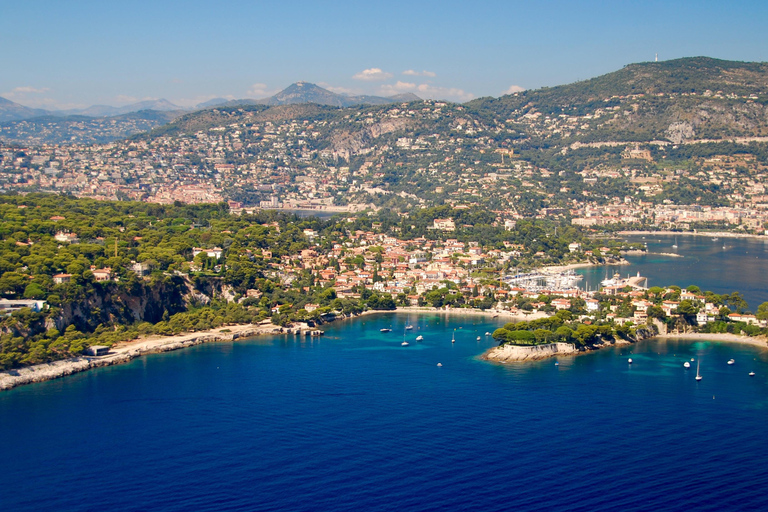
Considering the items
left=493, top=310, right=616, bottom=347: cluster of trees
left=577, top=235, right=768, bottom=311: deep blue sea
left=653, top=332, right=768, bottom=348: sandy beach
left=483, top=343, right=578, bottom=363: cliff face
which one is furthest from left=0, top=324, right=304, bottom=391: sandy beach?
left=577, top=235, right=768, bottom=311: deep blue sea

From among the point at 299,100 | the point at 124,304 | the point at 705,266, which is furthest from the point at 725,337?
the point at 299,100

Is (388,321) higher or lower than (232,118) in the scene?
lower

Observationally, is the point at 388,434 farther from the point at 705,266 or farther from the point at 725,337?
the point at 705,266

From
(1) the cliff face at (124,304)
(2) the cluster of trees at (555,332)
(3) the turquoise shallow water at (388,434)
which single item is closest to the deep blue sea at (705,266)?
(2) the cluster of trees at (555,332)

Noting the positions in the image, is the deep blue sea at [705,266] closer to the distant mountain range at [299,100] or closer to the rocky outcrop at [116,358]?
the rocky outcrop at [116,358]

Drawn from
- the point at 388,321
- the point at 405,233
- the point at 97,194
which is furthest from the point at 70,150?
the point at 388,321

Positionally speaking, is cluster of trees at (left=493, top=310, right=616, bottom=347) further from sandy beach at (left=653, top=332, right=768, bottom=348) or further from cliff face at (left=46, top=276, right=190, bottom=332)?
cliff face at (left=46, top=276, right=190, bottom=332)

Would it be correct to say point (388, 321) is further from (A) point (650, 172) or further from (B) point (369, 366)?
(A) point (650, 172)
